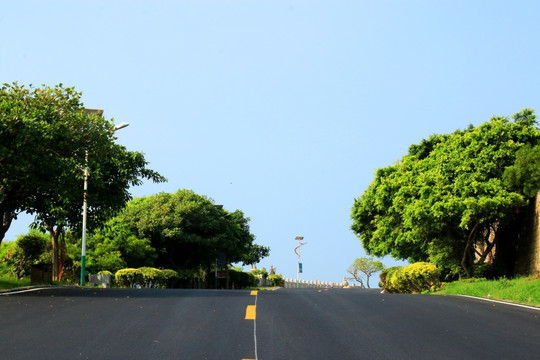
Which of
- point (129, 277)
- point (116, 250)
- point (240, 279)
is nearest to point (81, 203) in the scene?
point (129, 277)

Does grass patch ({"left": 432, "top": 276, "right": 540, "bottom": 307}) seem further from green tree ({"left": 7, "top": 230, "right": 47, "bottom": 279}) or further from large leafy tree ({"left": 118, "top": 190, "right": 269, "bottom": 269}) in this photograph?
large leafy tree ({"left": 118, "top": 190, "right": 269, "bottom": 269})

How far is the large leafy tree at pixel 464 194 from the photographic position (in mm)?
30172

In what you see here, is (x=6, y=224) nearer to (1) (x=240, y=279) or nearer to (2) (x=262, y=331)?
(2) (x=262, y=331)

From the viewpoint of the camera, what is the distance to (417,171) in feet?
122

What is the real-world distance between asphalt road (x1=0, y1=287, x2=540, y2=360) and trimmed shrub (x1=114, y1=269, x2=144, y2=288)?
72.6ft

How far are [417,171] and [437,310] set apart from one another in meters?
24.9

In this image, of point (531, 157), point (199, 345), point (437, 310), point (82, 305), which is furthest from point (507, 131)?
point (199, 345)

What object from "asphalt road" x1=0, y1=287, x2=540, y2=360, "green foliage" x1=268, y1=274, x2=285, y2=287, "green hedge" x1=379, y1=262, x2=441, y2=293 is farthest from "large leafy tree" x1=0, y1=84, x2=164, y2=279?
"green foliage" x1=268, y1=274, x2=285, y2=287

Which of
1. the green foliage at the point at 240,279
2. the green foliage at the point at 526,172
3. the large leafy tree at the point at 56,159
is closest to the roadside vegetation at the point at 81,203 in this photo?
the large leafy tree at the point at 56,159

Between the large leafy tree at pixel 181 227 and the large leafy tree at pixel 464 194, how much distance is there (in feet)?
68.9

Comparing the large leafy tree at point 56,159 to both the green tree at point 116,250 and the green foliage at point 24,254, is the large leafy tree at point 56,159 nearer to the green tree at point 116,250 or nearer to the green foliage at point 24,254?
the green foliage at point 24,254

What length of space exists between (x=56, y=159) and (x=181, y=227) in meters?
32.2

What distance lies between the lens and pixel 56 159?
21406 millimetres

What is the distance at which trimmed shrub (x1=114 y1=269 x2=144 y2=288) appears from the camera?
36.1 m
